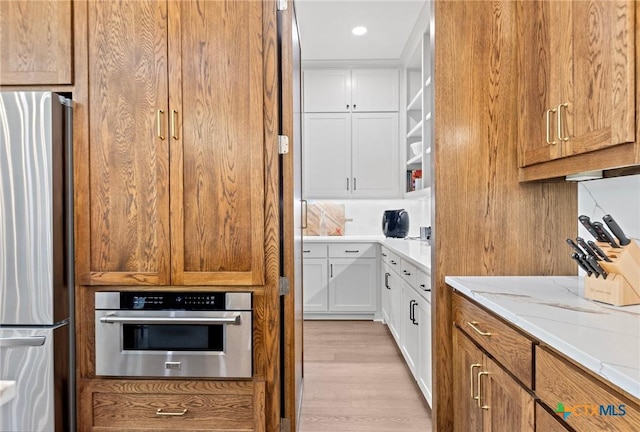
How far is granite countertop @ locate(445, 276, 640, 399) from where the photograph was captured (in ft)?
2.56

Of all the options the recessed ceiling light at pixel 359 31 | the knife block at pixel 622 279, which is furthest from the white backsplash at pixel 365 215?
the knife block at pixel 622 279

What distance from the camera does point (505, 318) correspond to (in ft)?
3.96

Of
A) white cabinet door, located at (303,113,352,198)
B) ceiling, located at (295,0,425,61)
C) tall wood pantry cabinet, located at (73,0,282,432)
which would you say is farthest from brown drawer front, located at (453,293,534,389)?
white cabinet door, located at (303,113,352,198)

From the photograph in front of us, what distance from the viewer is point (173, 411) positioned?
179 cm

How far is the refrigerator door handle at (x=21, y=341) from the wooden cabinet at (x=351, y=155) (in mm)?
3327

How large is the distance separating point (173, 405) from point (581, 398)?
157 centimetres

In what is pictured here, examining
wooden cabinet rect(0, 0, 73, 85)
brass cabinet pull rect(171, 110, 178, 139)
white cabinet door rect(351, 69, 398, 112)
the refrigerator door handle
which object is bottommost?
the refrigerator door handle

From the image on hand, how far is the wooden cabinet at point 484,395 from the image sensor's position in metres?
1.14

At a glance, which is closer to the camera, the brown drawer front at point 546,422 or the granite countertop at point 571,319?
the granite countertop at point 571,319

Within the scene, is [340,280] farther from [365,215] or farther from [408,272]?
[408,272]

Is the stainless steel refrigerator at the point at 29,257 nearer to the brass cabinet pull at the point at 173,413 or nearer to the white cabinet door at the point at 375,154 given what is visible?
the brass cabinet pull at the point at 173,413

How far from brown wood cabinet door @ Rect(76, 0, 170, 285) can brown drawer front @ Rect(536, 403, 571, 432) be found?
144cm

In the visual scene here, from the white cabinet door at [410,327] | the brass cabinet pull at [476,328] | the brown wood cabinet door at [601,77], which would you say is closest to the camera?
the brown wood cabinet door at [601,77]

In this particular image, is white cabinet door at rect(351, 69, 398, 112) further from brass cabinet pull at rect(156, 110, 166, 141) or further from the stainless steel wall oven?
the stainless steel wall oven
